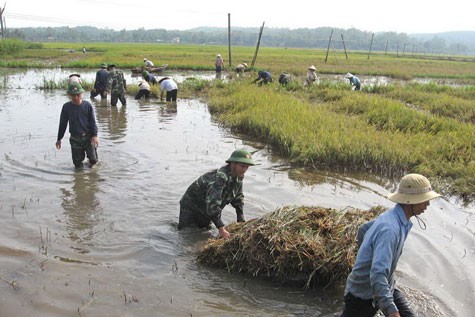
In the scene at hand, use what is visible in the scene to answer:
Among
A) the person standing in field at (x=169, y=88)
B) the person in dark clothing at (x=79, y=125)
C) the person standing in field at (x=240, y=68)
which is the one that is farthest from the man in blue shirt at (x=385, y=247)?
the person standing in field at (x=240, y=68)

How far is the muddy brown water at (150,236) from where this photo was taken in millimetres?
3963

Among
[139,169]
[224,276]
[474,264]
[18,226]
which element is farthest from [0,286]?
[474,264]

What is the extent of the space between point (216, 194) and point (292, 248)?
878 millimetres

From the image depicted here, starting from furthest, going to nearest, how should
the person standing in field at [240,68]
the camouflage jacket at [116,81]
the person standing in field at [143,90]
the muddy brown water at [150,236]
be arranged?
the person standing in field at [240,68]
the person standing in field at [143,90]
the camouflage jacket at [116,81]
the muddy brown water at [150,236]

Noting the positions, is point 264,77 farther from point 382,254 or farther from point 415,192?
point 382,254

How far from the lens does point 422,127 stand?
9.79 m

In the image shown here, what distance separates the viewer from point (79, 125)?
7.14m

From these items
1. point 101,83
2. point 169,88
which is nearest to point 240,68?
point 169,88

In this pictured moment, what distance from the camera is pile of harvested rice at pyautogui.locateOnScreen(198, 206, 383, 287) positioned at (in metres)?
4.08

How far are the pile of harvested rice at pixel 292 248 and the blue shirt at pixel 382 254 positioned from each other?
118cm

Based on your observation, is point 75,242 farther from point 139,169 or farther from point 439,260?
point 439,260

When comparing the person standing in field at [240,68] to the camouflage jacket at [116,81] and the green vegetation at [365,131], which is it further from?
the camouflage jacket at [116,81]

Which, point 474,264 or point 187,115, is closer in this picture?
point 474,264

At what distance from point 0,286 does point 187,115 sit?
9248mm
